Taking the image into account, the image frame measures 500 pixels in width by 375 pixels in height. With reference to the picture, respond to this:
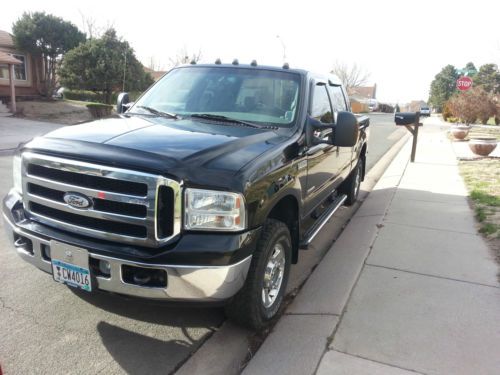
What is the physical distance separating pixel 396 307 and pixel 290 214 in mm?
1147

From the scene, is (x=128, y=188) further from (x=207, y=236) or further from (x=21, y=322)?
(x=21, y=322)

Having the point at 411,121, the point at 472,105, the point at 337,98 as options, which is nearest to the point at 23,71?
the point at 411,121

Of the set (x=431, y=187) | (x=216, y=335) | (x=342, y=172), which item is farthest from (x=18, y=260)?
(x=431, y=187)

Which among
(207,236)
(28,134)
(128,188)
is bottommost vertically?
(28,134)

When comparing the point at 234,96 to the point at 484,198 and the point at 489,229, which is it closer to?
the point at 489,229

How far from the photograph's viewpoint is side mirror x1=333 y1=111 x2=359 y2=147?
3.59 meters

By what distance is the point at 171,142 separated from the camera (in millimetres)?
2816

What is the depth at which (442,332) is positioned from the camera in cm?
313

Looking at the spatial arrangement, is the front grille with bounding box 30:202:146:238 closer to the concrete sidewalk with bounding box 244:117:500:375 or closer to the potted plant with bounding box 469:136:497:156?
the concrete sidewalk with bounding box 244:117:500:375

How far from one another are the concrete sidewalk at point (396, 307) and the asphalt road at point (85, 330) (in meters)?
0.60

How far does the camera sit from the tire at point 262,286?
112 inches

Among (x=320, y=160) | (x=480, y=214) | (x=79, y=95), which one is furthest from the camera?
(x=79, y=95)

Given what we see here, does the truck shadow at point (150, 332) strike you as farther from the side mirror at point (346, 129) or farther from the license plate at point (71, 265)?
the side mirror at point (346, 129)

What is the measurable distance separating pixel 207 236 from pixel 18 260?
8.53 feet
